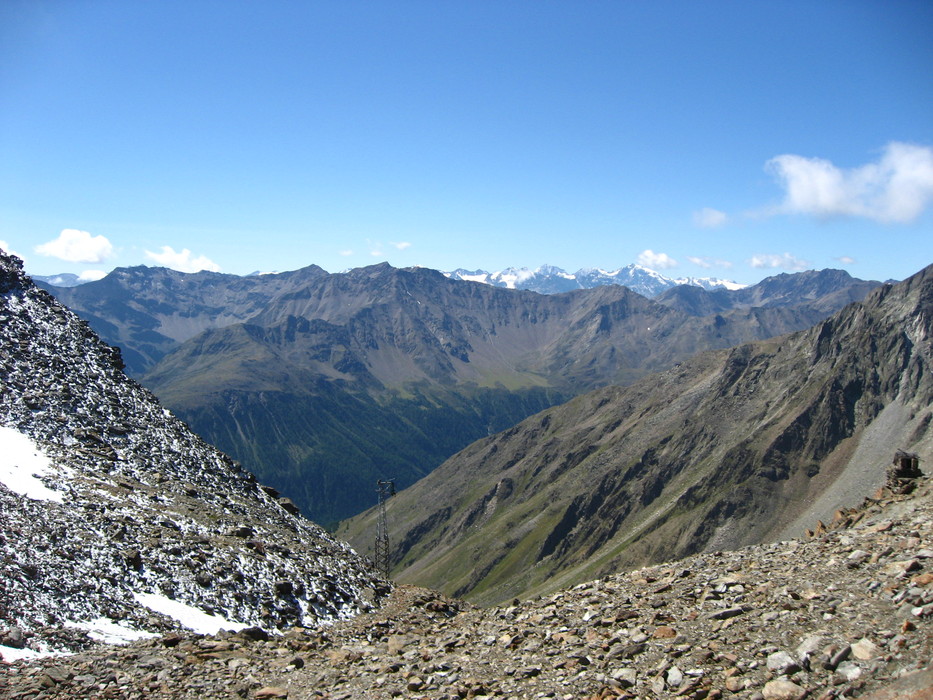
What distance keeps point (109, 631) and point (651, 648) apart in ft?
75.1

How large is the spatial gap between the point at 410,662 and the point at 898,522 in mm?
19509

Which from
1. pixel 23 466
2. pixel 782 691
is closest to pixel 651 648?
pixel 782 691

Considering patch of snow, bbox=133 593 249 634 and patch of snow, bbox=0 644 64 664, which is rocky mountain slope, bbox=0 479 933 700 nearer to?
patch of snow, bbox=0 644 64 664

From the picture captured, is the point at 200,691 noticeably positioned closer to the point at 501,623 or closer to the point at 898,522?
the point at 501,623

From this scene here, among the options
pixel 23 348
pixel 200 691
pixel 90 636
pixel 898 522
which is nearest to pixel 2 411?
pixel 23 348

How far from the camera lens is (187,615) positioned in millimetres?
31812

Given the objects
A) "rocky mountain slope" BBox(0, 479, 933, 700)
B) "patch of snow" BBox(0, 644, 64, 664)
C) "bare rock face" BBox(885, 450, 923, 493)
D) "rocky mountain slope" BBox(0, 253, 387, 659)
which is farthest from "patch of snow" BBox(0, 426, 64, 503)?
"bare rock face" BBox(885, 450, 923, 493)

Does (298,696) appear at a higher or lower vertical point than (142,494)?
lower

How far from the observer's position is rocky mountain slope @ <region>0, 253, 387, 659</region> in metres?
29.7

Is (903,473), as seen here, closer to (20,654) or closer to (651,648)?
(651,648)

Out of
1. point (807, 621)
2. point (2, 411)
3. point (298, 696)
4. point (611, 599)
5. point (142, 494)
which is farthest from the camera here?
point (2, 411)

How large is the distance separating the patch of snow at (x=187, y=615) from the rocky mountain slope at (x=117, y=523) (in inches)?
3.9

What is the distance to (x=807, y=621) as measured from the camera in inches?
711

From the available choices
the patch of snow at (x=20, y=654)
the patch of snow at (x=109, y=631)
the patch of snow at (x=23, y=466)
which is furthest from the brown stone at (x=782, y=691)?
the patch of snow at (x=23, y=466)
